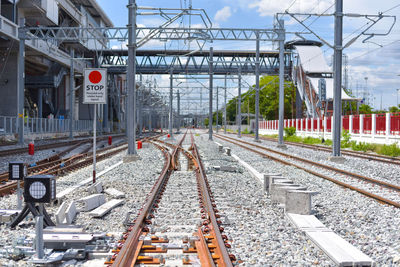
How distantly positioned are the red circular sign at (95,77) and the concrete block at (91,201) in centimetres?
371

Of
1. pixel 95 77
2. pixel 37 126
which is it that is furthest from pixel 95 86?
pixel 37 126

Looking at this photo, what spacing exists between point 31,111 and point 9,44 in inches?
660

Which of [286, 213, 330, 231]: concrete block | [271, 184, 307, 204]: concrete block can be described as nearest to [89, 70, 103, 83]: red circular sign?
[271, 184, 307, 204]: concrete block

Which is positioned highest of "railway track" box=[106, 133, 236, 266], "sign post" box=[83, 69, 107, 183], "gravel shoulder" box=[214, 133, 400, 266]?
"sign post" box=[83, 69, 107, 183]

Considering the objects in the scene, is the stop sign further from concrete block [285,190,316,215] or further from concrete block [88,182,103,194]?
concrete block [285,190,316,215]

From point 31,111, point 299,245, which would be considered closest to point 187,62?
point 31,111

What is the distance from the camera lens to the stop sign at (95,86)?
11.3 metres

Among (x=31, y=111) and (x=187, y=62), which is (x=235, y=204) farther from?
(x=187, y=62)

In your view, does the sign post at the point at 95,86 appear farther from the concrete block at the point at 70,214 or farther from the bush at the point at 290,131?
the bush at the point at 290,131

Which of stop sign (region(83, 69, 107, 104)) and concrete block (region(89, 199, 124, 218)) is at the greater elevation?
stop sign (region(83, 69, 107, 104))

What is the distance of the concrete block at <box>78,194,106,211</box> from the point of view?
797 centimetres

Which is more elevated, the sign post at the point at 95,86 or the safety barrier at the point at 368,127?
the sign post at the point at 95,86

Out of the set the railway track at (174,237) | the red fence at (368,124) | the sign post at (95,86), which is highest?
the sign post at (95,86)

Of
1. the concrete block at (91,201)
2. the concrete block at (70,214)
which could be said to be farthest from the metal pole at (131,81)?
the concrete block at (70,214)
